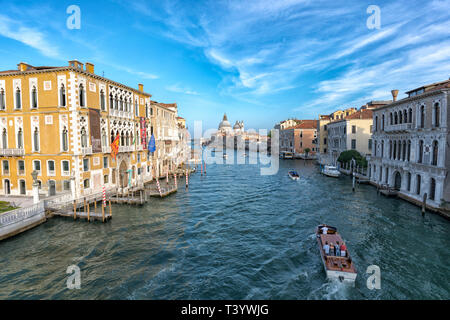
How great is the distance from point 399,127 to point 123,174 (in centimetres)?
3106

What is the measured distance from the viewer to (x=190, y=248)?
1691 centimetres

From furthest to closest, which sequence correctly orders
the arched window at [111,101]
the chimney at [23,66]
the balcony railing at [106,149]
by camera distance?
the arched window at [111,101] < the balcony railing at [106,149] < the chimney at [23,66]

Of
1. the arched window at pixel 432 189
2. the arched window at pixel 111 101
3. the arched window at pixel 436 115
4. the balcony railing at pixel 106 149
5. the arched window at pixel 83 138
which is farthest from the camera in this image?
the arched window at pixel 111 101

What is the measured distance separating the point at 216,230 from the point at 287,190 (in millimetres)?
17595

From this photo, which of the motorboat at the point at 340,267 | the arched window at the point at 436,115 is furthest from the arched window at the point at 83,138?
the arched window at the point at 436,115

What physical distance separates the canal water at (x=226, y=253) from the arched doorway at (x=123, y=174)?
5064mm

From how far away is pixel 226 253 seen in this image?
1631 cm

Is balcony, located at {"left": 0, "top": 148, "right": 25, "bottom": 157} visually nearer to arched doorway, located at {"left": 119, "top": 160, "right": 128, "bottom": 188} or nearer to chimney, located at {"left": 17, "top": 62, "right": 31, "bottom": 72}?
chimney, located at {"left": 17, "top": 62, "right": 31, "bottom": 72}

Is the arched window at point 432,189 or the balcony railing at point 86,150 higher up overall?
the balcony railing at point 86,150

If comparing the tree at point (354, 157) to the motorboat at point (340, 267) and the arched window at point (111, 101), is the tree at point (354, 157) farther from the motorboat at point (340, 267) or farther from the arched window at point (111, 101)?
the arched window at point (111, 101)

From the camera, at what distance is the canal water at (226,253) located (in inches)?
481

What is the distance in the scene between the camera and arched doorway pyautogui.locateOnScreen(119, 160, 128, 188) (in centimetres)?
3038

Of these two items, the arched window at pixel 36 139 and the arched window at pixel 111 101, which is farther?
the arched window at pixel 111 101
